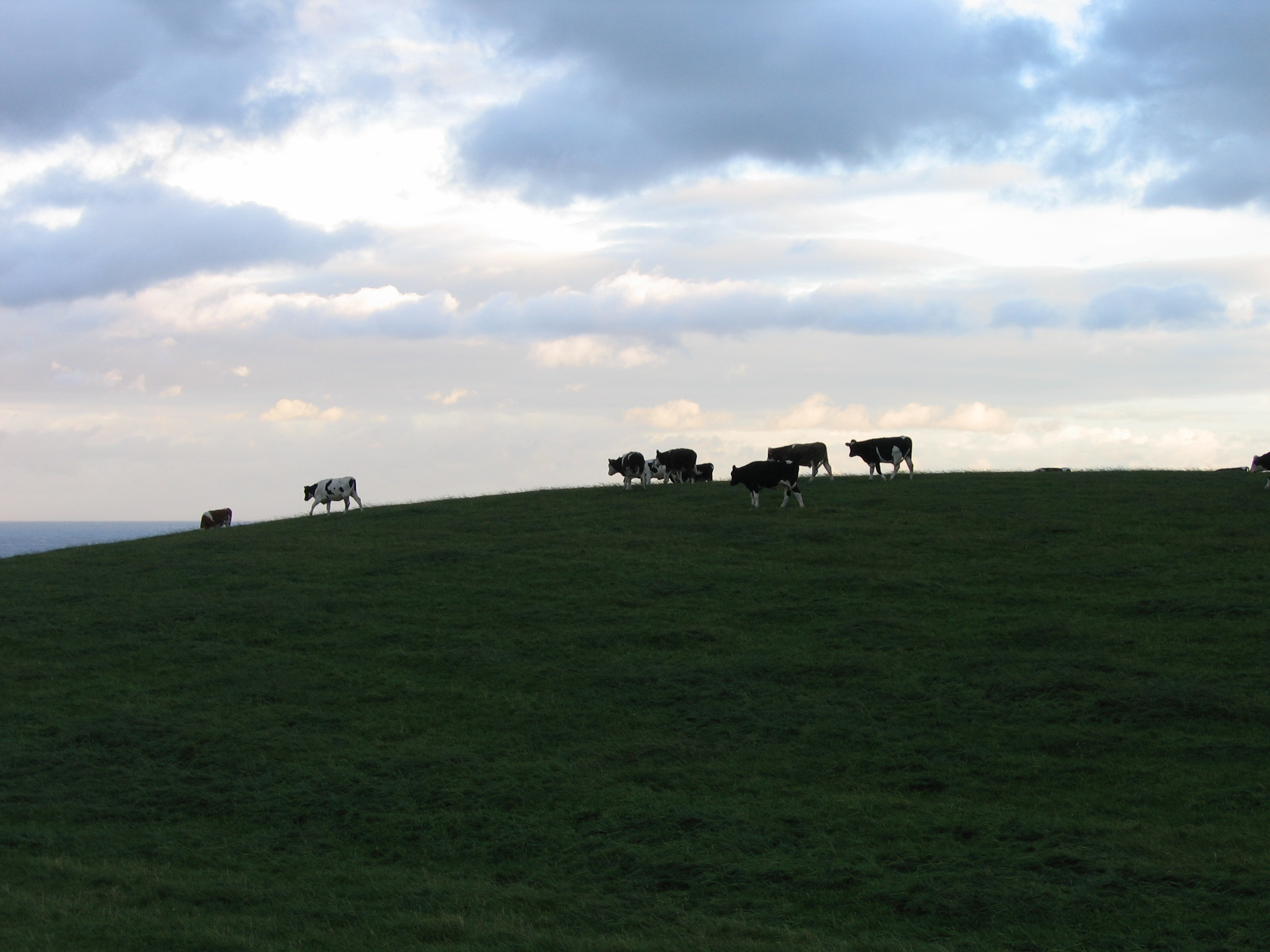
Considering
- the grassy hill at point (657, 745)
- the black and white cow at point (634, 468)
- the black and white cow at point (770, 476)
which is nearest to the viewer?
the grassy hill at point (657, 745)

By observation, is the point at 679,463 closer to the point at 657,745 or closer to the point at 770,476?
the point at 770,476

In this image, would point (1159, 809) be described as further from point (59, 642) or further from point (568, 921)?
point (59, 642)

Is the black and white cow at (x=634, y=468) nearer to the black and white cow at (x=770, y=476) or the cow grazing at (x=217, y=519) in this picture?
the black and white cow at (x=770, y=476)

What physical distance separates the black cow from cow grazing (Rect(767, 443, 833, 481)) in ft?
12.9

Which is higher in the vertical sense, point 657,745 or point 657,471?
point 657,471

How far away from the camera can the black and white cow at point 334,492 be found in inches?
1500

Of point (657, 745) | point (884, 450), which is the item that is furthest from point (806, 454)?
point (657, 745)

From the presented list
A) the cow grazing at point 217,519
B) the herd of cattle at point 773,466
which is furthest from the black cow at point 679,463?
the cow grazing at point 217,519

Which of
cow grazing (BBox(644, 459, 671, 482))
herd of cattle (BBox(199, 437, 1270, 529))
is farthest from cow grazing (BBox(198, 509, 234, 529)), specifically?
cow grazing (BBox(644, 459, 671, 482))

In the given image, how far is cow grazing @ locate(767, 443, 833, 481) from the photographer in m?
36.9

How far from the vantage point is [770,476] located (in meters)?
32.0

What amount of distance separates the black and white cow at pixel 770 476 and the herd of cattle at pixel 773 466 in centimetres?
2

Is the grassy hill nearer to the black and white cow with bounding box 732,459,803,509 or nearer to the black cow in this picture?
the black and white cow with bounding box 732,459,803,509

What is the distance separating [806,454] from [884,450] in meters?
2.82
